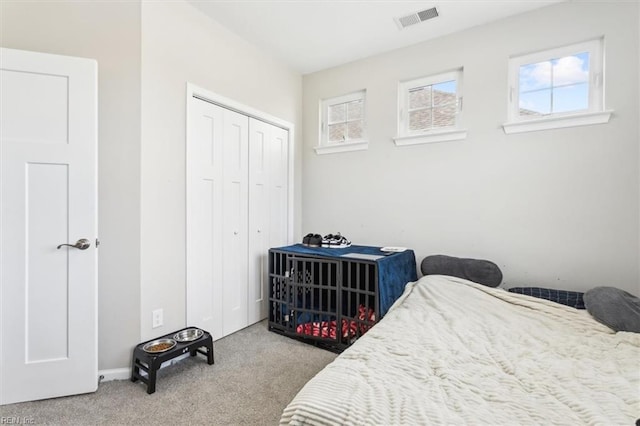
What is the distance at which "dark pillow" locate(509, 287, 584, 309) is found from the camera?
77.9 inches

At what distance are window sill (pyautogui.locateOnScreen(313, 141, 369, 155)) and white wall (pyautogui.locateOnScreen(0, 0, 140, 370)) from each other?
1.79 m

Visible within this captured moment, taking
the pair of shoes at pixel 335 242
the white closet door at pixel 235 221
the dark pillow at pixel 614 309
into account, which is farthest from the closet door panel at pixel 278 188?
the dark pillow at pixel 614 309

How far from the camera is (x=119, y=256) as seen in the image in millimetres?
1943

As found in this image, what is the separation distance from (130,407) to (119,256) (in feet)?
2.91

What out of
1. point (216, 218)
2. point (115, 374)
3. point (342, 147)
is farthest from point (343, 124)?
point (115, 374)

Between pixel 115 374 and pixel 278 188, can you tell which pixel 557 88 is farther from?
pixel 115 374

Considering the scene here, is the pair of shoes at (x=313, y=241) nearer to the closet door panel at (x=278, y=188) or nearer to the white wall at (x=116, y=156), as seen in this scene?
the closet door panel at (x=278, y=188)

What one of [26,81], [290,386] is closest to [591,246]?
[290,386]

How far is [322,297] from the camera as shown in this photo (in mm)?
2586

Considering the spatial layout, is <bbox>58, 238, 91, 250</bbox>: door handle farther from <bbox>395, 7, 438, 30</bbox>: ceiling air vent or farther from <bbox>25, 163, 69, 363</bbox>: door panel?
<bbox>395, 7, 438, 30</bbox>: ceiling air vent

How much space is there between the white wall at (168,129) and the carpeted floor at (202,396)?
38 centimetres

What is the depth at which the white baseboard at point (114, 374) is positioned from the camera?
1.90 meters

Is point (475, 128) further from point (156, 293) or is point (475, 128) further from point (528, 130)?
point (156, 293)

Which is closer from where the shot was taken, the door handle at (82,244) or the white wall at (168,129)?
the door handle at (82,244)
